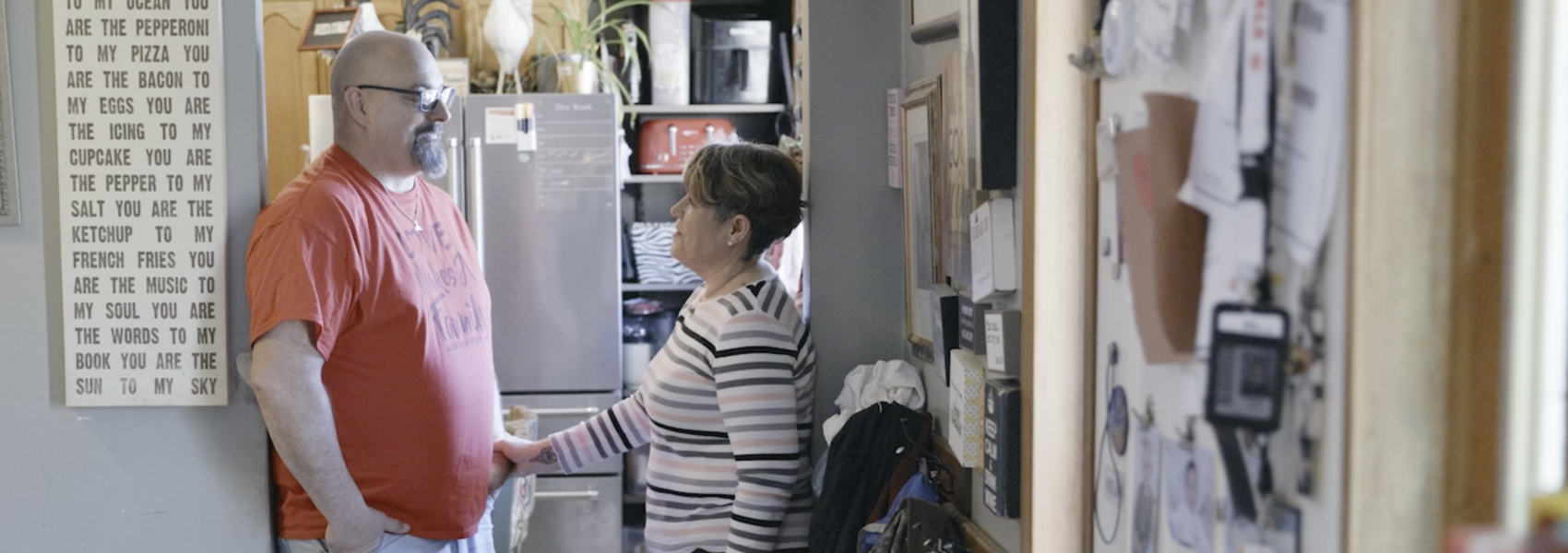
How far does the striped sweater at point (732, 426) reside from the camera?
1.79 m

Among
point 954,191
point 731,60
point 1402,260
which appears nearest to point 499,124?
point 731,60

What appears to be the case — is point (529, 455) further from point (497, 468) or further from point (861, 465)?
point (861, 465)

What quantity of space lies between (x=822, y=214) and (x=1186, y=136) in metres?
1.20

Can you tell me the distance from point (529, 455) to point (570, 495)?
1.81 metres

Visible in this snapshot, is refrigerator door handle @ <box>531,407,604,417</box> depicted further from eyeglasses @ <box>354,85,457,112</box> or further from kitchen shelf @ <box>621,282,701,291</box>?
eyeglasses @ <box>354,85,457,112</box>

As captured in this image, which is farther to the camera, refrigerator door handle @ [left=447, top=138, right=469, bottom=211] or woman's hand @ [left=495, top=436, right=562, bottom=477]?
refrigerator door handle @ [left=447, top=138, right=469, bottom=211]

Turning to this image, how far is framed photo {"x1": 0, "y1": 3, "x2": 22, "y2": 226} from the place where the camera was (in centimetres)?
169

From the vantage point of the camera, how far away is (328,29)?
A: 3.77 metres

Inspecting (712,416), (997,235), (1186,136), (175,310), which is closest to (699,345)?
(712,416)

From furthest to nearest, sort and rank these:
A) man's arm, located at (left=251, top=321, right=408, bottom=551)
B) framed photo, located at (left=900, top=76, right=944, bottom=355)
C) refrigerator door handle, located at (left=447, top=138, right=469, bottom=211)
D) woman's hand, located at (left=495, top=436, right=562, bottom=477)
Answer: refrigerator door handle, located at (left=447, top=138, right=469, bottom=211), woman's hand, located at (left=495, top=436, right=562, bottom=477), framed photo, located at (left=900, top=76, right=944, bottom=355), man's arm, located at (left=251, top=321, right=408, bottom=551)

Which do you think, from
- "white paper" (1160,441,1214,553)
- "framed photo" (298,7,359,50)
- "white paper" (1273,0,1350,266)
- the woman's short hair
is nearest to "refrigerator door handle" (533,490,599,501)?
"framed photo" (298,7,359,50)

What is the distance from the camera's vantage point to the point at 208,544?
71.4 inches

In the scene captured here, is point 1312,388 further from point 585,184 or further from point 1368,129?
point 585,184

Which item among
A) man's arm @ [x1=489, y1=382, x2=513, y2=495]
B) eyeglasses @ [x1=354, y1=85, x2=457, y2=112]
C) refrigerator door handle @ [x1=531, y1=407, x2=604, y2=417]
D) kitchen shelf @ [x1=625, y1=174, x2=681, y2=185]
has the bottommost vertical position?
refrigerator door handle @ [x1=531, y1=407, x2=604, y2=417]
